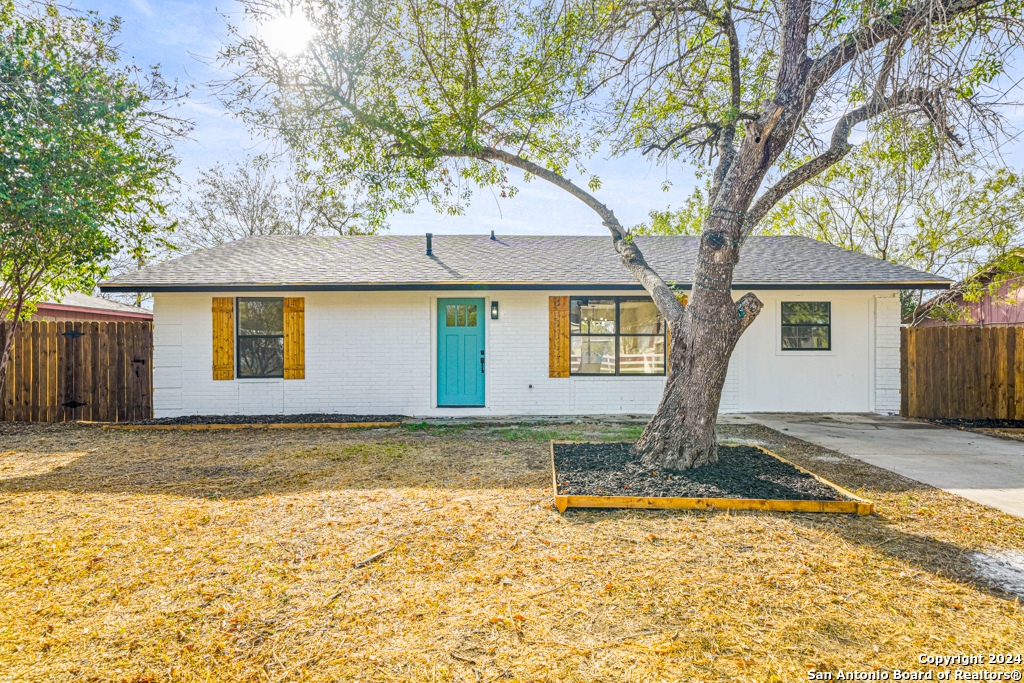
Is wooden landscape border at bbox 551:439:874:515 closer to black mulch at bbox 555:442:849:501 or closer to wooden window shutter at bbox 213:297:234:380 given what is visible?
black mulch at bbox 555:442:849:501

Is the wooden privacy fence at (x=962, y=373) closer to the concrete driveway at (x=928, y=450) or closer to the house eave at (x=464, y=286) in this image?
the concrete driveway at (x=928, y=450)

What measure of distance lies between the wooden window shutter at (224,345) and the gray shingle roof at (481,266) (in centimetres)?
63

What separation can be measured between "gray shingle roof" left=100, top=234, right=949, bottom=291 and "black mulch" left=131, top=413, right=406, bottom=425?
2.27 meters

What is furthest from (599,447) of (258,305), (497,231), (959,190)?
(959,190)

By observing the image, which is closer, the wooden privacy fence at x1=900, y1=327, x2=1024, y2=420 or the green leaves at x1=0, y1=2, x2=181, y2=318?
the green leaves at x1=0, y1=2, x2=181, y2=318

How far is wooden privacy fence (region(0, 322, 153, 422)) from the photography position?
9172 millimetres

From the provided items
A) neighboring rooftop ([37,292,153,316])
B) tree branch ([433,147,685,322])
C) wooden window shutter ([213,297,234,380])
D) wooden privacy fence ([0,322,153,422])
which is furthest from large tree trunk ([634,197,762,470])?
neighboring rooftop ([37,292,153,316])

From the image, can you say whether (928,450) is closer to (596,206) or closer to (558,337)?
(596,206)

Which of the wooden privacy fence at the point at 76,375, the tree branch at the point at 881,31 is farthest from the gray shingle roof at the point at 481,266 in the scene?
the tree branch at the point at 881,31

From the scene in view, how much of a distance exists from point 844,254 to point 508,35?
28.8 feet

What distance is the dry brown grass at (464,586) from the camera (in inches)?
87.0

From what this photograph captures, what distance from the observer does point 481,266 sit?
1001 centimetres

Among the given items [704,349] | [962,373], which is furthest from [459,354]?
[962,373]

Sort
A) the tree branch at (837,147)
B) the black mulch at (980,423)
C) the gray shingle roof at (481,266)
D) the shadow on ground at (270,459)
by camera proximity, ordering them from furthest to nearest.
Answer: the gray shingle roof at (481,266), the black mulch at (980,423), the shadow on ground at (270,459), the tree branch at (837,147)
